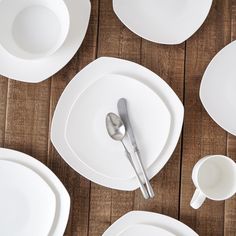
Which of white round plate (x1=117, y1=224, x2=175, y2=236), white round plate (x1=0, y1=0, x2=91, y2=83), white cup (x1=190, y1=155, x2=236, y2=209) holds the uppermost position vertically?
white round plate (x1=0, y1=0, x2=91, y2=83)

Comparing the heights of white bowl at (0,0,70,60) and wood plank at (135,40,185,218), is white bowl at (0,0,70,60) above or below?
above

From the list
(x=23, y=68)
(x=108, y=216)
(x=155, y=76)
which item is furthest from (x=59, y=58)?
(x=108, y=216)

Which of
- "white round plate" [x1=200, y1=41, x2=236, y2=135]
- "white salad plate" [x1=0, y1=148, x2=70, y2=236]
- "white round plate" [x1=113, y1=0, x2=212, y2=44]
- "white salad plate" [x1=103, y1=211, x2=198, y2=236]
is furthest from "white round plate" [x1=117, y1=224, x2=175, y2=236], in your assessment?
"white round plate" [x1=113, y1=0, x2=212, y2=44]

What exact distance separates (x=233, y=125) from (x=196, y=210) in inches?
7.0

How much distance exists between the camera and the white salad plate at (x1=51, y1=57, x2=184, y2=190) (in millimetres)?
830

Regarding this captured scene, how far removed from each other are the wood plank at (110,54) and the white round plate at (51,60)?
50 millimetres

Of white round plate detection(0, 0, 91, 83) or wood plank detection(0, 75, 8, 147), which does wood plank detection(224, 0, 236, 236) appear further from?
wood plank detection(0, 75, 8, 147)

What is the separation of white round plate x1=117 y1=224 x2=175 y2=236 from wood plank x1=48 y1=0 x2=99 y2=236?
0.29 ft

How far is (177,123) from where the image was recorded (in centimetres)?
83

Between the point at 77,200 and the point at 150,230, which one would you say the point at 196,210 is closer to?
the point at 150,230

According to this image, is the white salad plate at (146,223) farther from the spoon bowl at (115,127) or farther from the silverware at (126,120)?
the spoon bowl at (115,127)

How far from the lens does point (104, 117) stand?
2.77ft

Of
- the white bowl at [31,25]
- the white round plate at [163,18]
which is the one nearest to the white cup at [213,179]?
the white round plate at [163,18]

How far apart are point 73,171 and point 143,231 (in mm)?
174
